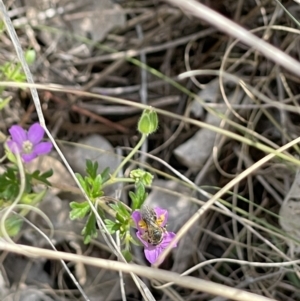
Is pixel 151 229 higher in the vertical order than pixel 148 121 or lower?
lower

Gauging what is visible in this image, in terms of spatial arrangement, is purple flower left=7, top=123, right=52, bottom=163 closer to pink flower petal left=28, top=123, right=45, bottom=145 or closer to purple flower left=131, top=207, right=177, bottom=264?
pink flower petal left=28, top=123, right=45, bottom=145

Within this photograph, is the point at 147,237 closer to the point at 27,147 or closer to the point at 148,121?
the point at 148,121

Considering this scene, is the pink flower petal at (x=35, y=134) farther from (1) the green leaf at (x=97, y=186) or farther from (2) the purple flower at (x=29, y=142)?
(1) the green leaf at (x=97, y=186)

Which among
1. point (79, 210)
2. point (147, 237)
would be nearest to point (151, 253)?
point (147, 237)

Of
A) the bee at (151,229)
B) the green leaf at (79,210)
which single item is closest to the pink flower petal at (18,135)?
the green leaf at (79,210)

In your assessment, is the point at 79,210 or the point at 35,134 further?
the point at 35,134

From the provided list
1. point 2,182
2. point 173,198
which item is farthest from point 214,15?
point 173,198
